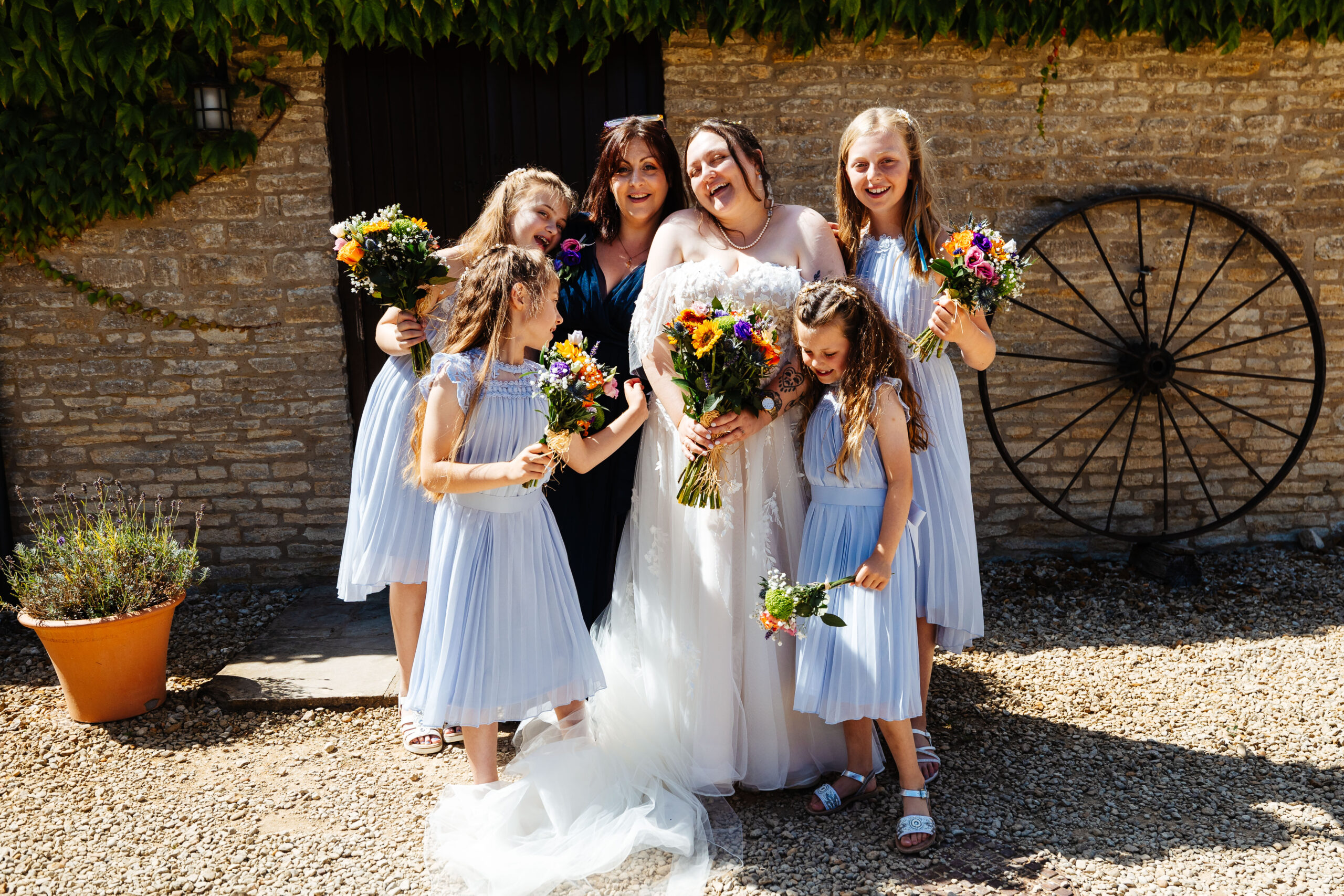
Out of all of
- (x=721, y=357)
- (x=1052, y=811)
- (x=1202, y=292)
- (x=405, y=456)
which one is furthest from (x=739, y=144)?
(x=1202, y=292)

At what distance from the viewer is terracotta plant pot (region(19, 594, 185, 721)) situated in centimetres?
354

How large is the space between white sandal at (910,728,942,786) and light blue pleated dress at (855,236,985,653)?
0.32 m

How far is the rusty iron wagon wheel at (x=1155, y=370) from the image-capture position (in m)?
4.95

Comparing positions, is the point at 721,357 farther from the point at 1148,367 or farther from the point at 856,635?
the point at 1148,367

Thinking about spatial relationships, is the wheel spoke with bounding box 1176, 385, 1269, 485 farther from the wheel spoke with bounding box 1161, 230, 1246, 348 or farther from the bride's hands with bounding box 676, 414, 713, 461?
the bride's hands with bounding box 676, 414, 713, 461

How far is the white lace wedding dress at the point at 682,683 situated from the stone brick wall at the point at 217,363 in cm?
254

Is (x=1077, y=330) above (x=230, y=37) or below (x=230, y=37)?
below

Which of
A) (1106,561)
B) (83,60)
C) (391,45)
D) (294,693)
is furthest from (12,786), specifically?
(1106,561)

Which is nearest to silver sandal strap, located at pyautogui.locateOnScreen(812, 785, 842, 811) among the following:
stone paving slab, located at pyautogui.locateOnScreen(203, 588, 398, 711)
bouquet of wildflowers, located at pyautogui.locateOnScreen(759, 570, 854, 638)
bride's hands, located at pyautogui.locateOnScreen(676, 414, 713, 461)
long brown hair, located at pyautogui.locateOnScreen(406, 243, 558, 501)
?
bouquet of wildflowers, located at pyautogui.locateOnScreen(759, 570, 854, 638)

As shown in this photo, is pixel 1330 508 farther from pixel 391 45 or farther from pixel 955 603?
pixel 391 45

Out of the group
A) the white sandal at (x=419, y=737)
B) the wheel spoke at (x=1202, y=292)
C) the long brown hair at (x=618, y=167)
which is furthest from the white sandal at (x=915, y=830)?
the wheel spoke at (x=1202, y=292)

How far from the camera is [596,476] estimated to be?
3.34 meters

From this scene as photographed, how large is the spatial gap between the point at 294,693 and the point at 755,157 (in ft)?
8.93

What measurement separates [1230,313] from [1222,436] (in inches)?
26.3
